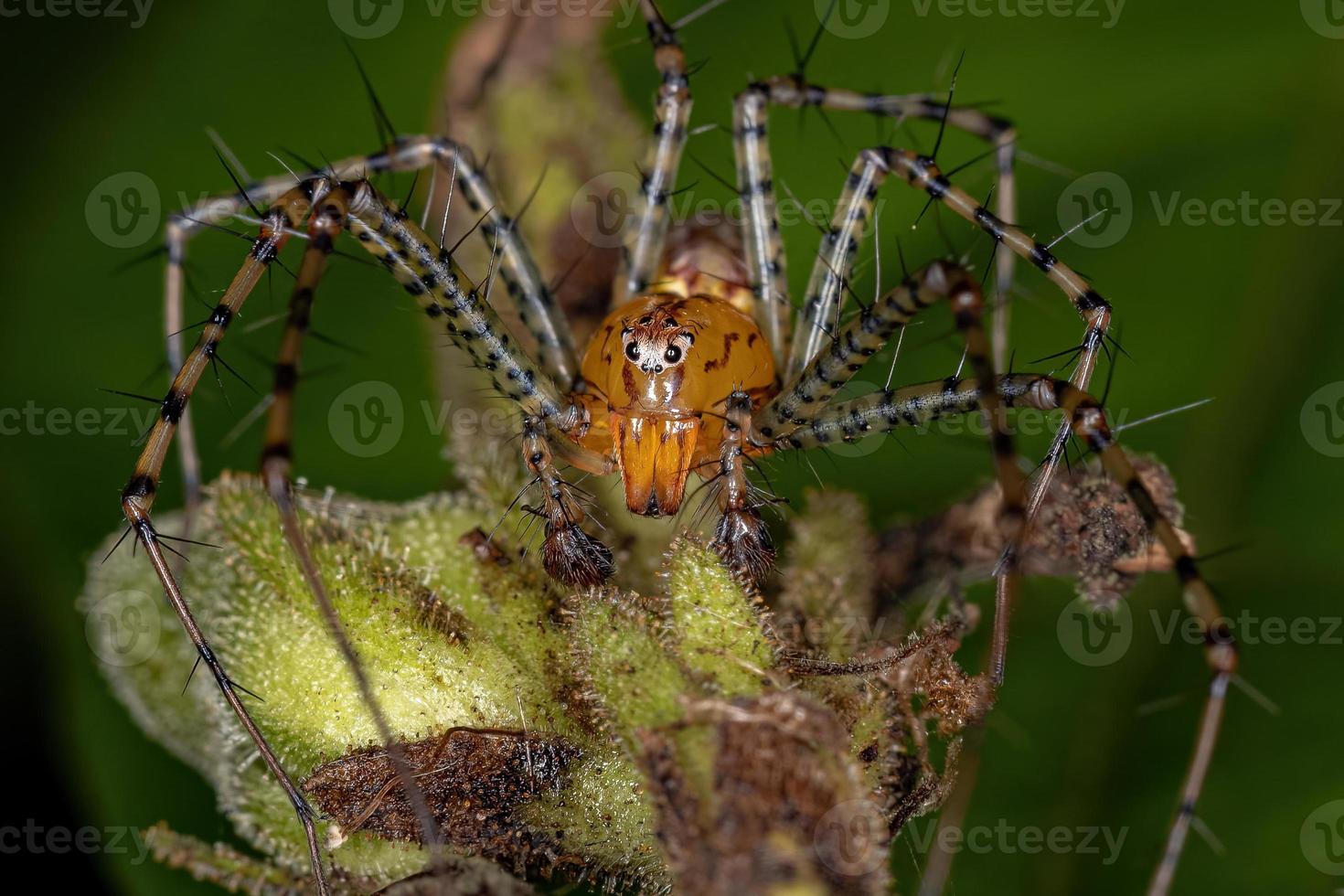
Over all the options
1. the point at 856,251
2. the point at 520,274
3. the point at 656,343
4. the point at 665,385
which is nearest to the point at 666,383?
the point at 665,385

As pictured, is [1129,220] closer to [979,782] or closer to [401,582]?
[979,782]

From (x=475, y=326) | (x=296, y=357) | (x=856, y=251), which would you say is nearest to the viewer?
(x=296, y=357)

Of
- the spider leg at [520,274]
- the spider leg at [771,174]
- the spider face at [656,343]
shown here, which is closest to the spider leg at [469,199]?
the spider leg at [520,274]

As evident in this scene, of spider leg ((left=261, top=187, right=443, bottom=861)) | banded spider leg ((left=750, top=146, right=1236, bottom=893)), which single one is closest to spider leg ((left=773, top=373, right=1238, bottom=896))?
banded spider leg ((left=750, top=146, right=1236, bottom=893))

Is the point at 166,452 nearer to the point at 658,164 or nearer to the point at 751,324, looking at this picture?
the point at 751,324

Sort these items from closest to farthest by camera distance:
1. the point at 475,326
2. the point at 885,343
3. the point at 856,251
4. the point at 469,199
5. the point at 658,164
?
the point at 885,343
the point at 475,326
the point at 469,199
the point at 856,251
the point at 658,164

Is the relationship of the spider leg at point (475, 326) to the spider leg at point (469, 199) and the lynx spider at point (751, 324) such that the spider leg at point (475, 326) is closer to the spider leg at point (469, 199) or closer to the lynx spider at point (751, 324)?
the lynx spider at point (751, 324)

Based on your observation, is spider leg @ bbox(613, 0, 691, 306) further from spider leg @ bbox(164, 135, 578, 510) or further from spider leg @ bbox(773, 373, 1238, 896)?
spider leg @ bbox(773, 373, 1238, 896)
